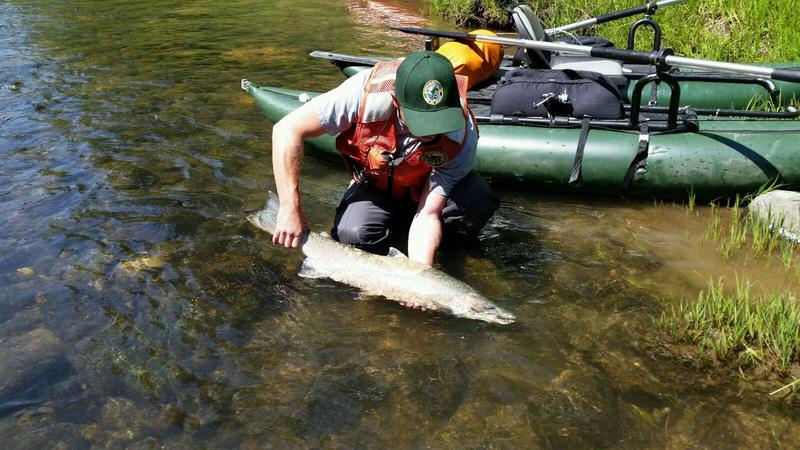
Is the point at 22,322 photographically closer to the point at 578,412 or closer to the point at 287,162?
the point at 287,162

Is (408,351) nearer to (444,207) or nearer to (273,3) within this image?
(444,207)

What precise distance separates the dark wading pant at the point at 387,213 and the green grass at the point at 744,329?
1.32m

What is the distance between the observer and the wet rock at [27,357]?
12.0ft

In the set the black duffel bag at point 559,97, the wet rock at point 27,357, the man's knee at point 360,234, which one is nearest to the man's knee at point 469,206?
the man's knee at point 360,234

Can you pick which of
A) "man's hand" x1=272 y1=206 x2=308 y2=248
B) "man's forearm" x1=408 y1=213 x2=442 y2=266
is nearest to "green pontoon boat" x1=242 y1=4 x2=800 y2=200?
"man's forearm" x1=408 y1=213 x2=442 y2=266

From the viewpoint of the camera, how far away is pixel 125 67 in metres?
9.77

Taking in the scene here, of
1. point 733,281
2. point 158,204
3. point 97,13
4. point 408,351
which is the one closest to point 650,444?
point 408,351

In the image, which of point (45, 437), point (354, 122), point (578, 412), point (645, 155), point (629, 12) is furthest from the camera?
point (629, 12)

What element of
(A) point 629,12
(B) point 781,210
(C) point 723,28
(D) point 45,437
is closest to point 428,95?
(D) point 45,437

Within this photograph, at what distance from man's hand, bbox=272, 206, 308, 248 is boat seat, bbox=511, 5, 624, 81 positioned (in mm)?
3364

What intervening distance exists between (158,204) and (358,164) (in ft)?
6.37

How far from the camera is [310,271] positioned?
4.40 metres

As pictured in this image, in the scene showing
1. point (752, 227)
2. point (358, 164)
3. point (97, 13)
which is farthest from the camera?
point (97, 13)

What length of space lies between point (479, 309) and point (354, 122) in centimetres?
130
